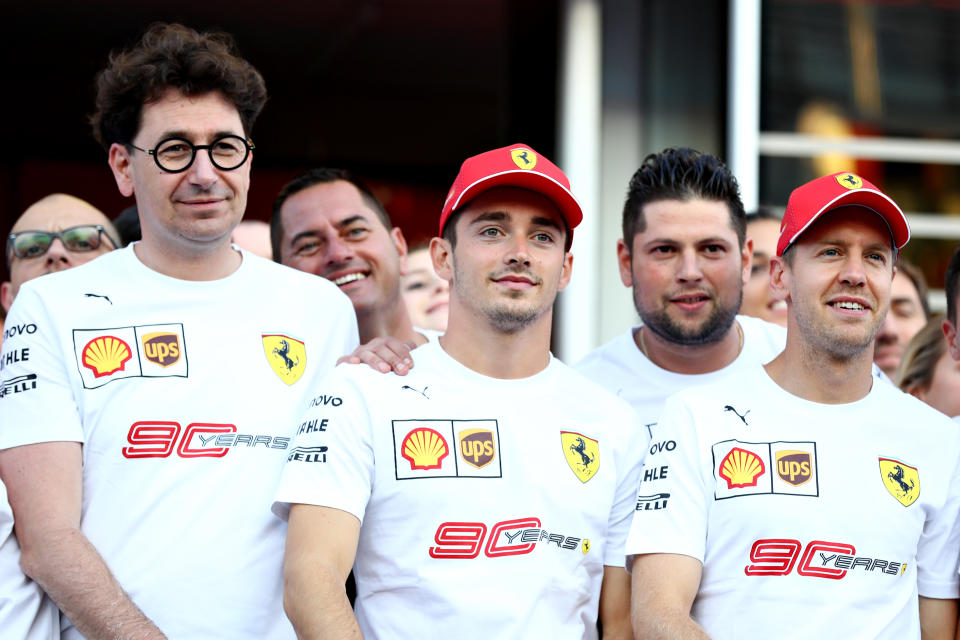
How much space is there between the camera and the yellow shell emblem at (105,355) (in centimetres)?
271

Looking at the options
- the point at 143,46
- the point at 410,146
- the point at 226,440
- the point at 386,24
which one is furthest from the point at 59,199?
the point at 410,146

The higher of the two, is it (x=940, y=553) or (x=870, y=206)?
(x=870, y=206)

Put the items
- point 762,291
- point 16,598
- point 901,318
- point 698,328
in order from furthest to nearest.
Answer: point 901,318 < point 762,291 < point 698,328 < point 16,598

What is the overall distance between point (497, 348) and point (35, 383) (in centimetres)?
102

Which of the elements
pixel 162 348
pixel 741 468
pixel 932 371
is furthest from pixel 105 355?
pixel 932 371

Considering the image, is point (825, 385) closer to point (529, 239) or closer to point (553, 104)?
point (529, 239)

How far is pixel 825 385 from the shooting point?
9.34ft

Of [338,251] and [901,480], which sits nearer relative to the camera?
[901,480]

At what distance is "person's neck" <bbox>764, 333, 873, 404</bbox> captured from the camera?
2840mm

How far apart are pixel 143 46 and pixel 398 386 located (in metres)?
1.05

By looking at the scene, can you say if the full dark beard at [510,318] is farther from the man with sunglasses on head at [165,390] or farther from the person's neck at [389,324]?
the person's neck at [389,324]

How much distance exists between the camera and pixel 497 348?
287 cm

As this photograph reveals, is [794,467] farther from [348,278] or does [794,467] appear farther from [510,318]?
[348,278]

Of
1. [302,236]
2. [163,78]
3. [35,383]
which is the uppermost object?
[163,78]
